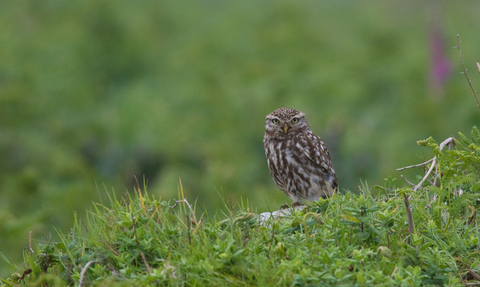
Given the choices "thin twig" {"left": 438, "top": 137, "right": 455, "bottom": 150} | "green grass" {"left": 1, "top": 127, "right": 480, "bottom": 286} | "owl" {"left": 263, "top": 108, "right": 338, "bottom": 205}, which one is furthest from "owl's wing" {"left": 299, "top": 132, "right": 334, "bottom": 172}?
"green grass" {"left": 1, "top": 127, "right": 480, "bottom": 286}

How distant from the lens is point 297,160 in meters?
5.53

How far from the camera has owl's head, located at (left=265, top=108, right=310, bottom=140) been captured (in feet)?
18.9

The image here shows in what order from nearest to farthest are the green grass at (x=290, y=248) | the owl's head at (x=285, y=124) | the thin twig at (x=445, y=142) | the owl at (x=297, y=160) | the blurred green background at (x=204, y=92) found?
the green grass at (x=290, y=248), the thin twig at (x=445, y=142), the owl at (x=297, y=160), the owl's head at (x=285, y=124), the blurred green background at (x=204, y=92)

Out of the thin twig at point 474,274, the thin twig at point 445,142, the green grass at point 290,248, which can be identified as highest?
the thin twig at point 445,142

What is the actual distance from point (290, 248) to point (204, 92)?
414 inches

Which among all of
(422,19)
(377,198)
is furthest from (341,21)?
(377,198)

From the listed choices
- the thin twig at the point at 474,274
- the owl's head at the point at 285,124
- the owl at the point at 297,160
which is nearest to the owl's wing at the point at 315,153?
the owl at the point at 297,160

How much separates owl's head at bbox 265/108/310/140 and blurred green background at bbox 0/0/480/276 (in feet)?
5.91

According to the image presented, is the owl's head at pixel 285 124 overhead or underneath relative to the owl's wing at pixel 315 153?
overhead

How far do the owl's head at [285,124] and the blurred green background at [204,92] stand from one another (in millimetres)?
1801

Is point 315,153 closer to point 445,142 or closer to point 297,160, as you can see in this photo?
point 297,160

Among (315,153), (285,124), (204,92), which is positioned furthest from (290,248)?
(204,92)

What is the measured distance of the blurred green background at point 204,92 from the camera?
9906 mm

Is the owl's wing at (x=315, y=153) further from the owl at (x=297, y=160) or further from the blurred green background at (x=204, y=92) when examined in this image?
the blurred green background at (x=204, y=92)
